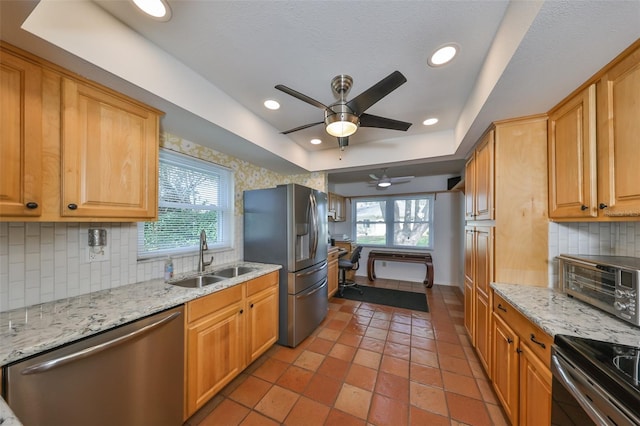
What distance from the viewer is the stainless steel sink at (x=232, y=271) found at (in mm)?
2321

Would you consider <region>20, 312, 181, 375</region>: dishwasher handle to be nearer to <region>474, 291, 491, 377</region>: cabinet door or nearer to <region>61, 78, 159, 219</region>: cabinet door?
<region>61, 78, 159, 219</region>: cabinet door

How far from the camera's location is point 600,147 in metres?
1.29

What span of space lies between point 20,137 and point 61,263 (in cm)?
82

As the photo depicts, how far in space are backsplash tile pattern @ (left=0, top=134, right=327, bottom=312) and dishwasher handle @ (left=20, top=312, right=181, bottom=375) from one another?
680 mm

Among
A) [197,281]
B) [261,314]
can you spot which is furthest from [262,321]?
[197,281]

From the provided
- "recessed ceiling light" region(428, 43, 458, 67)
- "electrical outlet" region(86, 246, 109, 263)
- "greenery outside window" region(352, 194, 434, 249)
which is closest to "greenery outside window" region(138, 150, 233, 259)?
"electrical outlet" region(86, 246, 109, 263)

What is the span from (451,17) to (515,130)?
3.59 ft

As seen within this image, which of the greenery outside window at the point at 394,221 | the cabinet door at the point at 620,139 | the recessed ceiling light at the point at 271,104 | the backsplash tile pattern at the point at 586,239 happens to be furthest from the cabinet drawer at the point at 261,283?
the greenery outside window at the point at 394,221

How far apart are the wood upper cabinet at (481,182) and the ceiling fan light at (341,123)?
48.3 inches

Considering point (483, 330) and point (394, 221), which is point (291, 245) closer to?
point (483, 330)

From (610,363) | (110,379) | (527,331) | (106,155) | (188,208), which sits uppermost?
(106,155)

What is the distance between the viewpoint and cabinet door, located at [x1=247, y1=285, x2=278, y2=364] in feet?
6.79

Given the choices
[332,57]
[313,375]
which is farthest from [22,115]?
[313,375]

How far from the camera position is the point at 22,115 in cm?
108
